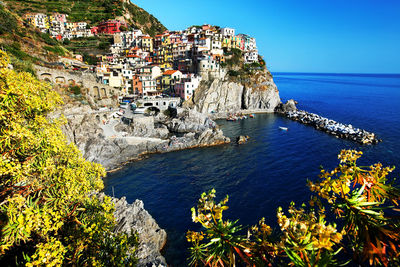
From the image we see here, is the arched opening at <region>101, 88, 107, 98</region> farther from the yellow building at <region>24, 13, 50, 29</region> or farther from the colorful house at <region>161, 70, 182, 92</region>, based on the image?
the yellow building at <region>24, 13, 50, 29</region>

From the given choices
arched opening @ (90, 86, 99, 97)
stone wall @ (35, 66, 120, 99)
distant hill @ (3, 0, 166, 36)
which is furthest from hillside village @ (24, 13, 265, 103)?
distant hill @ (3, 0, 166, 36)

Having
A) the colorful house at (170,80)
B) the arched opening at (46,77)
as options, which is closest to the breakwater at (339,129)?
the colorful house at (170,80)

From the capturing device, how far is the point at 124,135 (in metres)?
40.8

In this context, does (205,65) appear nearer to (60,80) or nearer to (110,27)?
(60,80)

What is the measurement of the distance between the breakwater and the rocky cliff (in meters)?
27.5

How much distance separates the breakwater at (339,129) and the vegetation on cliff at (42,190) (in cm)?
5254

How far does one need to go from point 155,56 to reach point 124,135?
185 ft

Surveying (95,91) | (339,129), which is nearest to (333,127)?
(339,129)

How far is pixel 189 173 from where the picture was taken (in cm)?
3328

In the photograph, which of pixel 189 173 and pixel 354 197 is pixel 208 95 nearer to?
pixel 189 173

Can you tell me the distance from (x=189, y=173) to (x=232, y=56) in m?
63.1

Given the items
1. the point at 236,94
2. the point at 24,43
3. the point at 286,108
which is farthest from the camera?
the point at 286,108

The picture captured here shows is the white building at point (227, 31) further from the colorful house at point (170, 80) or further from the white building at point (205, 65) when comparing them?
the colorful house at point (170, 80)

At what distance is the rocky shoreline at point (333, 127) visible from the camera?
1783 inches
